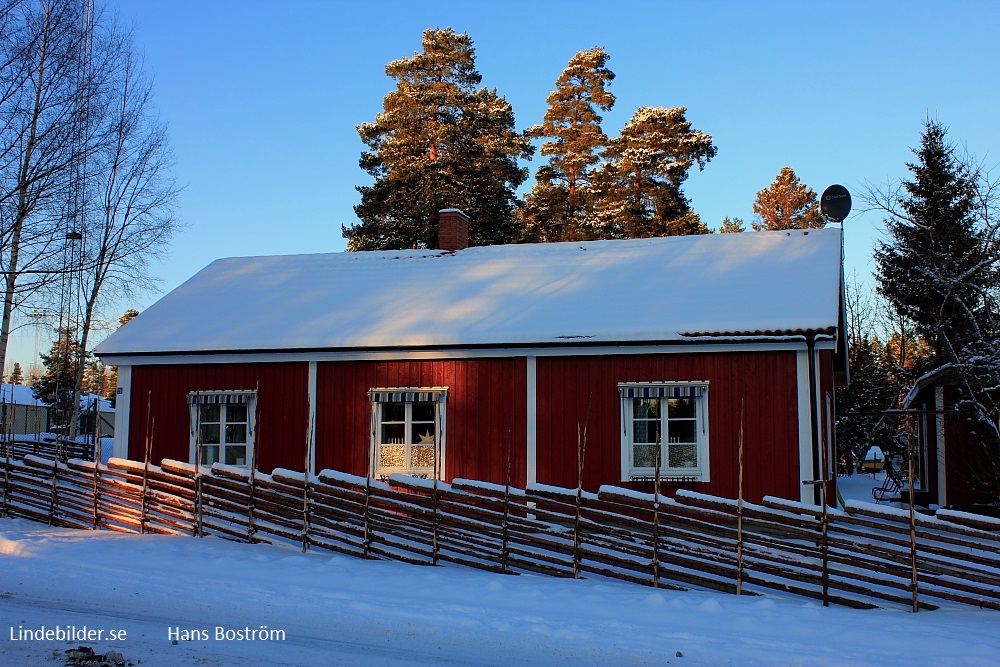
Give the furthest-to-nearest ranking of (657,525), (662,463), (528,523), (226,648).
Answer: (662,463)
(528,523)
(657,525)
(226,648)

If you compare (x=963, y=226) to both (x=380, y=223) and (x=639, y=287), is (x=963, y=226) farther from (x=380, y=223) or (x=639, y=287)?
(x=380, y=223)

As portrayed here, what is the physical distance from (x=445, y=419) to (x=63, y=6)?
13.0m

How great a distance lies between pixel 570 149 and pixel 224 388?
28590 millimetres

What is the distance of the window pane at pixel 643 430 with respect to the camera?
13.2 m

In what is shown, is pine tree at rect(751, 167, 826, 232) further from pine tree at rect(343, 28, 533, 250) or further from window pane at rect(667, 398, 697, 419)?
window pane at rect(667, 398, 697, 419)

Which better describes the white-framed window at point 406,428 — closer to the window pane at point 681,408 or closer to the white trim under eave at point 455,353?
the white trim under eave at point 455,353

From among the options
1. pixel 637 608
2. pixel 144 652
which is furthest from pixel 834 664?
pixel 144 652

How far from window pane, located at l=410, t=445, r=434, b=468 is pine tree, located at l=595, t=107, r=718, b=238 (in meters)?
23.7

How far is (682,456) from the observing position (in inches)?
512

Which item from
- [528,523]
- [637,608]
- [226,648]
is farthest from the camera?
[528,523]

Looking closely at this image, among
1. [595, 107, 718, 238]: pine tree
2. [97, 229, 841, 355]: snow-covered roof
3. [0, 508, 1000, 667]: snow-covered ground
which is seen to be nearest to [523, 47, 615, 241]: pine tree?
[595, 107, 718, 238]: pine tree

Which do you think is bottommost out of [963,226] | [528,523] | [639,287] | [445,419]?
[528,523]

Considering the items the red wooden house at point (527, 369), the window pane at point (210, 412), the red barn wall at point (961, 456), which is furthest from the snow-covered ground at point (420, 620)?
the red barn wall at point (961, 456)

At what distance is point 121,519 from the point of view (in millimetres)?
13406
